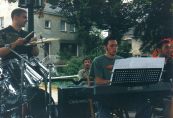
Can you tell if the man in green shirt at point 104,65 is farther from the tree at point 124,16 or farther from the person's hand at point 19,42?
the tree at point 124,16

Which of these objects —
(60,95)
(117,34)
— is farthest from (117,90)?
(117,34)

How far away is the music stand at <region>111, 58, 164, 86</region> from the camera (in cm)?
537

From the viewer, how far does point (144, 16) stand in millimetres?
17031

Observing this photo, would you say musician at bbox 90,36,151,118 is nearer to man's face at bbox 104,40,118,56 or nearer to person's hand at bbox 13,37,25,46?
man's face at bbox 104,40,118,56

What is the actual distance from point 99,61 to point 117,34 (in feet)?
35.1

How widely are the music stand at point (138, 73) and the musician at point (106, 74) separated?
1.20 feet

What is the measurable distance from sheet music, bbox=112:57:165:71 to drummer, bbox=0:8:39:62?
67.8 inches

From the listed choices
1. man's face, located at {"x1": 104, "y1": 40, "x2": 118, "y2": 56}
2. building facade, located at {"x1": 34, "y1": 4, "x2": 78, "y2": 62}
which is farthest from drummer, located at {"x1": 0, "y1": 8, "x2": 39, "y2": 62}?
building facade, located at {"x1": 34, "y1": 4, "x2": 78, "y2": 62}

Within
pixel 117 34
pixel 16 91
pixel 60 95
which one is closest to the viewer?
pixel 60 95

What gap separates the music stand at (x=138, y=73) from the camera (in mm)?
5367

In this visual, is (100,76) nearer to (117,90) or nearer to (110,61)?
(110,61)

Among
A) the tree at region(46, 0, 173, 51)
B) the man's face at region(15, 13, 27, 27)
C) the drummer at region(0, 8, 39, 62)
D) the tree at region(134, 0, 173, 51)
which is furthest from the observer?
the tree at region(46, 0, 173, 51)

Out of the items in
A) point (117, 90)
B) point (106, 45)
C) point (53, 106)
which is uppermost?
point (106, 45)

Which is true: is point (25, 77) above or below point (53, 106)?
above
